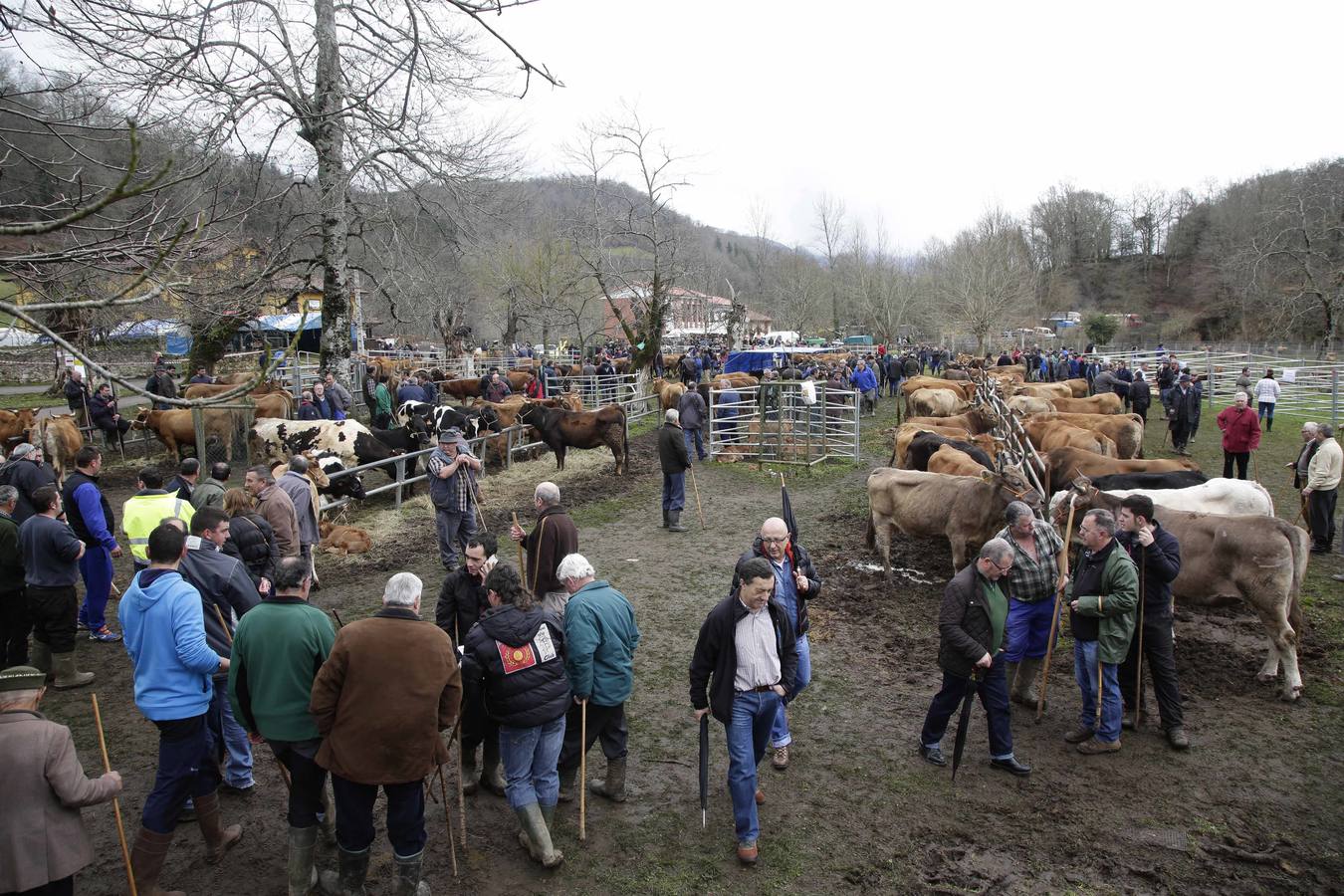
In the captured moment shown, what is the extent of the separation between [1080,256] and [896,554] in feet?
255

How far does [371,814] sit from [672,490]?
7.54m

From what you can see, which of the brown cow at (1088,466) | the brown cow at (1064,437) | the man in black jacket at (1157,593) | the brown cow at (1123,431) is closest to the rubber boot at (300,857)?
the man in black jacket at (1157,593)

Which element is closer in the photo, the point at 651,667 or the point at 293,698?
the point at 293,698

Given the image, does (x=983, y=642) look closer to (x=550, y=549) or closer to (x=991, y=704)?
(x=991, y=704)

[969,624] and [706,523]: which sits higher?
[969,624]

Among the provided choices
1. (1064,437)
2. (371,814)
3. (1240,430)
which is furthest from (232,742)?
(1240,430)

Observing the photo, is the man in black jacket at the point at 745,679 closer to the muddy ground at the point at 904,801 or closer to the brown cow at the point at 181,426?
the muddy ground at the point at 904,801

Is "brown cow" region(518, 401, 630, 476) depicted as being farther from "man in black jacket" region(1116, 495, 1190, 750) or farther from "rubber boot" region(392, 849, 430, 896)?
"rubber boot" region(392, 849, 430, 896)

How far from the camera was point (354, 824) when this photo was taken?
3.66 metres

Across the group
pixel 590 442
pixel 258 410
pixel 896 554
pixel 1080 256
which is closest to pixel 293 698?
pixel 896 554

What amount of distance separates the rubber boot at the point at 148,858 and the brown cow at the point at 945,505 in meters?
7.20

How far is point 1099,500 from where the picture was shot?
→ 7129mm

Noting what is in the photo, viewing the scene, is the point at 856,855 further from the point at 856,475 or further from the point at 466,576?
the point at 856,475

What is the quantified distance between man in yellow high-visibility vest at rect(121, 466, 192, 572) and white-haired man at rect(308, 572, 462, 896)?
306 centimetres
